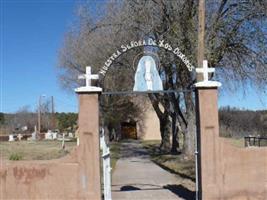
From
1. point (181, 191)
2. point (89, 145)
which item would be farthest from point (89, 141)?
point (181, 191)

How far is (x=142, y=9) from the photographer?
2352 cm

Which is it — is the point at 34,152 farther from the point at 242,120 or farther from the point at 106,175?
the point at 242,120

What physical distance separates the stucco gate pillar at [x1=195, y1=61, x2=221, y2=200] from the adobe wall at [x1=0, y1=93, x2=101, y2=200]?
103 inches

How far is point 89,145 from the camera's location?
12.6m

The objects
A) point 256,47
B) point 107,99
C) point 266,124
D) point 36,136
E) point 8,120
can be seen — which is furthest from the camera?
point 8,120

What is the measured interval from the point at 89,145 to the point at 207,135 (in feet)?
9.70

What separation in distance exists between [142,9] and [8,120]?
98658 mm

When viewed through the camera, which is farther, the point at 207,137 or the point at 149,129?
the point at 149,129

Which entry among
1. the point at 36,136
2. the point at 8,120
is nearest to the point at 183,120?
the point at 36,136

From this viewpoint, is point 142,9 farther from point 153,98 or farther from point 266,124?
point 266,124

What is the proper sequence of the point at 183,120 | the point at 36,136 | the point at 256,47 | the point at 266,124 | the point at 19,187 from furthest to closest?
the point at 36,136, the point at 266,124, the point at 183,120, the point at 256,47, the point at 19,187

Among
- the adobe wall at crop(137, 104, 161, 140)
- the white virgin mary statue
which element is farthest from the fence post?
the adobe wall at crop(137, 104, 161, 140)

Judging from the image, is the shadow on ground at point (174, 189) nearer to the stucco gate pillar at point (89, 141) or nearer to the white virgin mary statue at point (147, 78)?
the stucco gate pillar at point (89, 141)

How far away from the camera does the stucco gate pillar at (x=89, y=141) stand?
12.5 m
